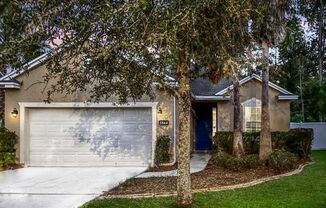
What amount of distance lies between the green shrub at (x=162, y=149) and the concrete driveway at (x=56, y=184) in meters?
0.77

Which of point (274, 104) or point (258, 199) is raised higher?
point (274, 104)

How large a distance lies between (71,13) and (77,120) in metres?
11.4

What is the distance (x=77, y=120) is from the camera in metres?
17.8

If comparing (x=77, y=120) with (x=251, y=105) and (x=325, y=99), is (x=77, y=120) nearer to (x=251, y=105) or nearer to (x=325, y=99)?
(x=251, y=105)

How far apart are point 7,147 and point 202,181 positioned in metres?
8.36

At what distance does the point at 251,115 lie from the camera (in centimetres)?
2180

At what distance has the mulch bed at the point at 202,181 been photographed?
1146 centimetres

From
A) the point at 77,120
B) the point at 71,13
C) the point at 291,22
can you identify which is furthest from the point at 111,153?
the point at 71,13

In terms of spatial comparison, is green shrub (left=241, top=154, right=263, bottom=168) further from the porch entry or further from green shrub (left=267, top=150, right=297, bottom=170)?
the porch entry

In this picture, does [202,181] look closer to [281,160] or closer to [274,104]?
[281,160]

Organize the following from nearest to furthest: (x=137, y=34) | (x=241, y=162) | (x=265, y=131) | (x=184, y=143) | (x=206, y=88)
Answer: (x=137, y=34), (x=184, y=143), (x=241, y=162), (x=265, y=131), (x=206, y=88)

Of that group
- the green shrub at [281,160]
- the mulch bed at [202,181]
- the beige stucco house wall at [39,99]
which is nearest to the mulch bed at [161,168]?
the beige stucco house wall at [39,99]

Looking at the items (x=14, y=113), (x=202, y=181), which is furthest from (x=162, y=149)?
(x=14, y=113)

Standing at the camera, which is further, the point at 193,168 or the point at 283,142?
the point at 283,142
